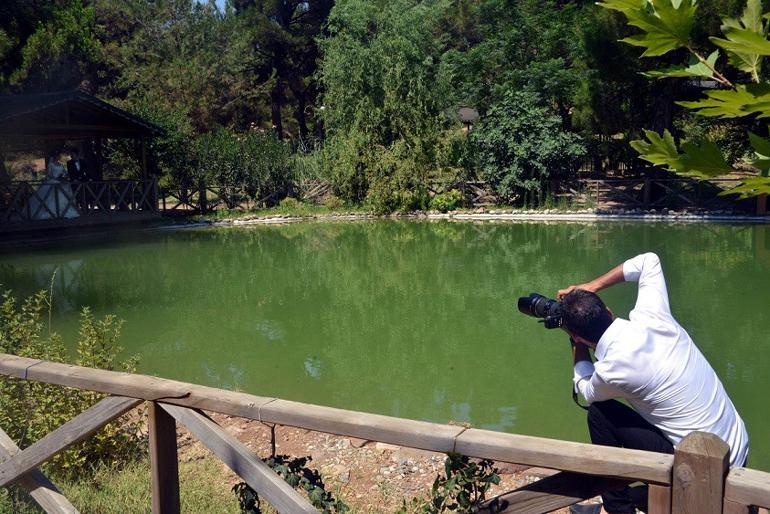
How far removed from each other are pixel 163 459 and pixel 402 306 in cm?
752

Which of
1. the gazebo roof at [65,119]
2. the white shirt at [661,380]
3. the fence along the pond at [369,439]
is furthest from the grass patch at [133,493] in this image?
the gazebo roof at [65,119]

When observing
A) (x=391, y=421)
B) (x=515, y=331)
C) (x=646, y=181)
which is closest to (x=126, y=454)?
(x=391, y=421)

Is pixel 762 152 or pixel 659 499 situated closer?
pixel 762 152

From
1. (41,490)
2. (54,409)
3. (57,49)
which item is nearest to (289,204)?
(57,49)

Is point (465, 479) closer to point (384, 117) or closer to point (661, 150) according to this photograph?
point (661, 150)

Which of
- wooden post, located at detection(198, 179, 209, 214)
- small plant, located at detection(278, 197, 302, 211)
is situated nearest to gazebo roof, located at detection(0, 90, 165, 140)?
wooden post, located at detection(198, 179, 209, 214)

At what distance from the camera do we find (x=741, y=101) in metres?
1.15

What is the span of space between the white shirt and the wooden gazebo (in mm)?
15002

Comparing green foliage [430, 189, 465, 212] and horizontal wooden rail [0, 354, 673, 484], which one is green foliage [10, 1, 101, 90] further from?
horizontal wooden rail [0, 354, 673, 484]

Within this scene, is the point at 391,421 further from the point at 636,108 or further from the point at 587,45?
the point at 636,108

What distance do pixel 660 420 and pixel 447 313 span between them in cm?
679

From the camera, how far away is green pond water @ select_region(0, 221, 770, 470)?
6.34 meters

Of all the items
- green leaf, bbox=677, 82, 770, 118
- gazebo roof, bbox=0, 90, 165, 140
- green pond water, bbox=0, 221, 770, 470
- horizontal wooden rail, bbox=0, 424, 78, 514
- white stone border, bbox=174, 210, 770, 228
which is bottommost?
green pond water, bbox=0, 221, 770, 470

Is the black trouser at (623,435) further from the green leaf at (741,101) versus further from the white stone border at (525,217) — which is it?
the white stone border at (525,217)
